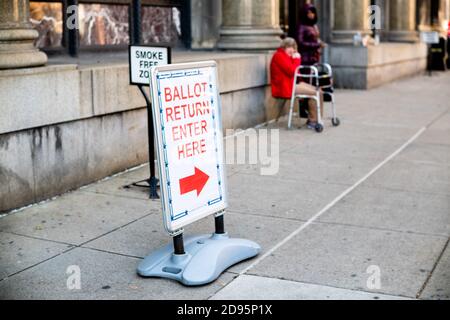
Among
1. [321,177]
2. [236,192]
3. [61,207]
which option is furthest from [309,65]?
[61,207]

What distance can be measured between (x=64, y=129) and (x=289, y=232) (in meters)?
2.65

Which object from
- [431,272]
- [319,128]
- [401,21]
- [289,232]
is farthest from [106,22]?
[401,21]

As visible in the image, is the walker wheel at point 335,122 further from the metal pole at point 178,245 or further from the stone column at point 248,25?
the metal pole at point 178,245

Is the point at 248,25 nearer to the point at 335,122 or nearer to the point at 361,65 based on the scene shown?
the point at 335,122

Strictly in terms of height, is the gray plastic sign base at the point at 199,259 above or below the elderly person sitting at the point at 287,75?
below

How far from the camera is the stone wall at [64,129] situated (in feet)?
23.7

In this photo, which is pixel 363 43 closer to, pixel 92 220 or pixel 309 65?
pixel 309 65

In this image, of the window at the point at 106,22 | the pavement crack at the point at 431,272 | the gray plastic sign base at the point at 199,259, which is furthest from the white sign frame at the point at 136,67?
the pavement crack at the point at 431,272

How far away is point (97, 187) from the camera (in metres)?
8.22

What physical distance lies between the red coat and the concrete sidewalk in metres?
1.76

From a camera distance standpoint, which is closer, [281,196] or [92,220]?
[92,220]

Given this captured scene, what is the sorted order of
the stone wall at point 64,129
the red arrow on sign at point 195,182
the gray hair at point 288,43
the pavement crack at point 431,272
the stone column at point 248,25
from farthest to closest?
the stone column at point 248,25, the gray hair at point 288,43, the stone wall at point 64,129, the red arrow on sign at point 195,182, the pavement crack at point 431,272

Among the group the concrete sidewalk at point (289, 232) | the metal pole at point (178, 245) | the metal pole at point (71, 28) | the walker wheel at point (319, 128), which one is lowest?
the concrete sidewalk at point (289, 232)
